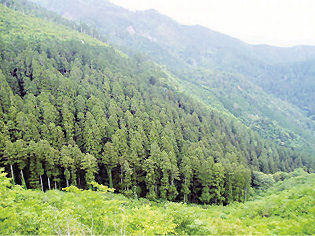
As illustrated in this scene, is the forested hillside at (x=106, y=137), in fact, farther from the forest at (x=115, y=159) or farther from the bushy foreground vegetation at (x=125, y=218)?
the bushy foreground vegetation at (x=125, y=218)

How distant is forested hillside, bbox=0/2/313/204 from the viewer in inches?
1902

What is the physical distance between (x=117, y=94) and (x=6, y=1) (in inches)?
4846

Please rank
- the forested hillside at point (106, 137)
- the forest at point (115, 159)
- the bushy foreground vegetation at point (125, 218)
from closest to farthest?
the bushy foreground vegetation at point (125, 218) < the forest at point (115, 159) < the forested hillside at point (106, 137)

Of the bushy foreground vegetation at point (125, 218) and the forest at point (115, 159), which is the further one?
the forest at point (115, 159)

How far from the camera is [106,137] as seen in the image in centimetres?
5981

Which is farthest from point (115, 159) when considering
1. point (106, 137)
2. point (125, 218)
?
point (125, 218)

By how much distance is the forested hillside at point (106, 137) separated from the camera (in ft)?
159

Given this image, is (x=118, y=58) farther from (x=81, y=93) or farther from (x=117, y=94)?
(x=81, y=93)

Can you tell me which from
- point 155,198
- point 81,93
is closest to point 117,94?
point 81,93

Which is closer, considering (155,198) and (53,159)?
(53,159)

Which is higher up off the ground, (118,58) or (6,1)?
(6,1)

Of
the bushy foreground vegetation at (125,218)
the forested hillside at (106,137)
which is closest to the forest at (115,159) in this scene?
the bushy foreground vegetation at (125,218)

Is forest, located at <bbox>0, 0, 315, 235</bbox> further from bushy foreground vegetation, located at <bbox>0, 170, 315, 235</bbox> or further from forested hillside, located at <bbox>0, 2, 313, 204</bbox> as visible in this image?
forested hillside, located at <bbox>0, 2, 313, 204</bbox>

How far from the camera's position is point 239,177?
182ft
